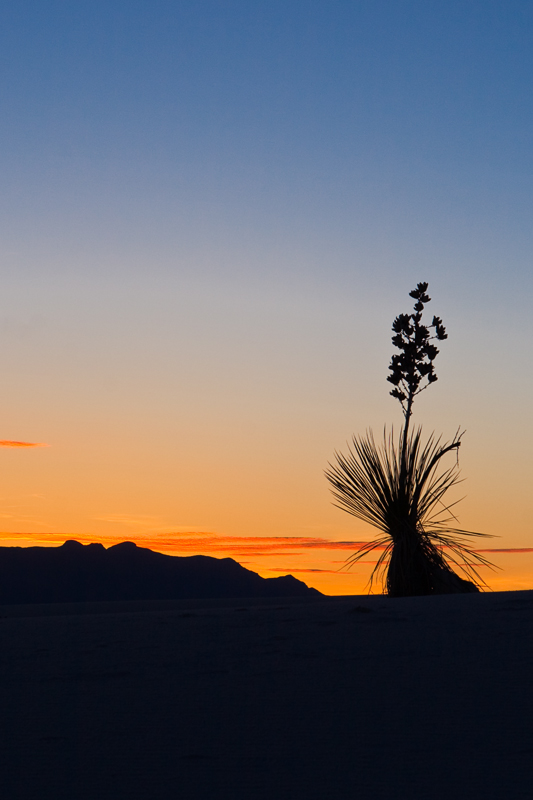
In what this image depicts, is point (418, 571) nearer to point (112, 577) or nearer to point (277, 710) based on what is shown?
A: point (277, 710)

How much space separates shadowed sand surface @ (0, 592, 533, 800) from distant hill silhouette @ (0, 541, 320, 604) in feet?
179

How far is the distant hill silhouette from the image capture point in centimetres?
6162

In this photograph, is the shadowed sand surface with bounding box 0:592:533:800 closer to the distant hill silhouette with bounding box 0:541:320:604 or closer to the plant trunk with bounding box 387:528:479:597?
the plant trunk with bounding box 387:528:479:597

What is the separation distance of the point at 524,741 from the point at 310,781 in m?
0.98

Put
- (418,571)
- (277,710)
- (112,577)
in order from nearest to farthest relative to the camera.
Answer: (277,710) → (418,571) → (112,577)

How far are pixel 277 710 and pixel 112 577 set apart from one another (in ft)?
213

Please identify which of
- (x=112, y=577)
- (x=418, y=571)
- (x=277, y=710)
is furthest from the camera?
(x=112, y=577)

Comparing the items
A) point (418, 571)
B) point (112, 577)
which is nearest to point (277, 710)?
point (418, 571)

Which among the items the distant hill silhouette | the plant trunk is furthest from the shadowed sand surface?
the distant hill silhouette

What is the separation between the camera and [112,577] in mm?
66688

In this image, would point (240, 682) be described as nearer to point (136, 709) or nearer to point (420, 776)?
point (136, 709)

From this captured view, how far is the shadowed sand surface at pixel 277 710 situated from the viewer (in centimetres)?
329

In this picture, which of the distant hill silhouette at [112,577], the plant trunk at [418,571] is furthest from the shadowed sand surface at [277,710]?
the distant hill silhouette at [112,577]

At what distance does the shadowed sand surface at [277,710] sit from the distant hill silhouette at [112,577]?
54.6 m
